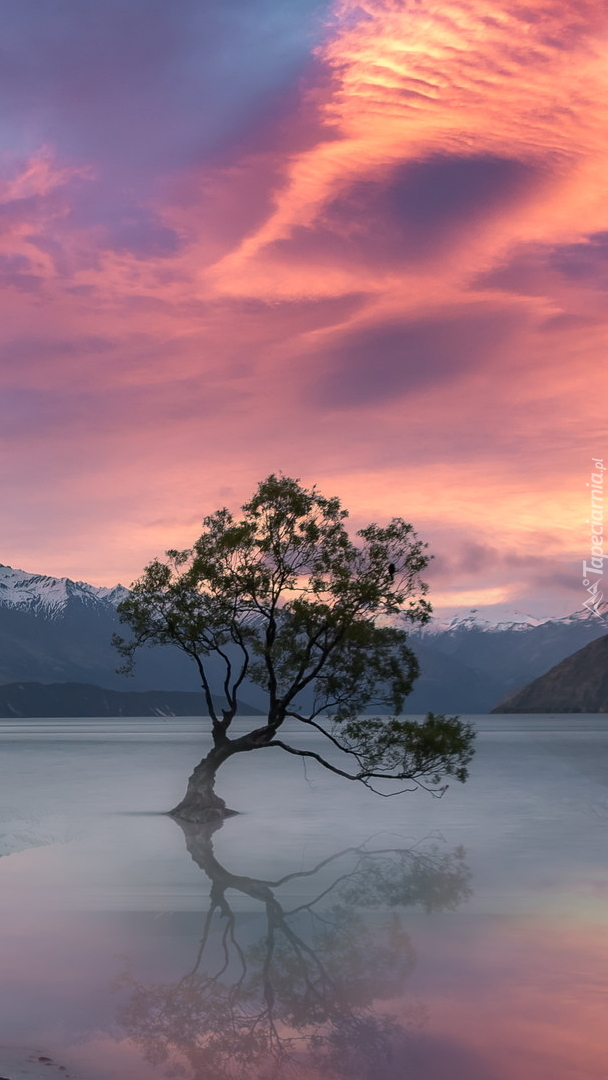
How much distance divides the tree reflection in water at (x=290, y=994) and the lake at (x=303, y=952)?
67 millimetres

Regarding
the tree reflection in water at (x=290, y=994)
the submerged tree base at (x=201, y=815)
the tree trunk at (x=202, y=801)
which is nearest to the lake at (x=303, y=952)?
the tree reflection in water at (x=290, y=994)

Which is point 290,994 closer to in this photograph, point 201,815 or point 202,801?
point 202,801

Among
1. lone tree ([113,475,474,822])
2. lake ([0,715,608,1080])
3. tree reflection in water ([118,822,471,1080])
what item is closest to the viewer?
tree reflection in water ([118,822,471,1080])

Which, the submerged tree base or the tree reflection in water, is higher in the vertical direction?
the tree reflection in water

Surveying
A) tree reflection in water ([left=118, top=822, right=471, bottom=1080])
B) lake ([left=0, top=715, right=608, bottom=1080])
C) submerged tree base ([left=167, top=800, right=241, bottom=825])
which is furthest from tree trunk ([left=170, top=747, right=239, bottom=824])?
tree reflection in water ([left=118, top=822, right=471, bottom=1080])

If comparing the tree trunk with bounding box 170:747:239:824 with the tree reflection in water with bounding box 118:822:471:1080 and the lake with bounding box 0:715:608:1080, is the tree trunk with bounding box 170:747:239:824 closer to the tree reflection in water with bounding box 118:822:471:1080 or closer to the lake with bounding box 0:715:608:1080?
the lake with bounding box 0:715:608:1080

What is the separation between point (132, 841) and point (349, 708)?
12493 millimetres

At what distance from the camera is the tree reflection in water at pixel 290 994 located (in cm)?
1856

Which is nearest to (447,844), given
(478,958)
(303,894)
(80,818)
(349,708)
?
(349,708)

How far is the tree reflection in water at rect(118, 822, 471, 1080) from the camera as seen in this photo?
18562 millimetres

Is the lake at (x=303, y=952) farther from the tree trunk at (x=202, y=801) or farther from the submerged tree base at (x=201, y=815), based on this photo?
the tree trunk at (x=202, y=801)

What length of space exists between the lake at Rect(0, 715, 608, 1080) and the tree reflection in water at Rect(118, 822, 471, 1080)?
2.6 inches

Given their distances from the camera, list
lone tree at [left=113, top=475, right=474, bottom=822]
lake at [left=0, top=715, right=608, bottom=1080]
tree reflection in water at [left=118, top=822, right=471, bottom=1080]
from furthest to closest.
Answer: lone tree at [left=113, top=475, right=474, bottom=822] → lake at [left=0, top=715, right=608, bottom=1080] → tree reflection in water at [left=118, top=822, right=471, bottom=1080]

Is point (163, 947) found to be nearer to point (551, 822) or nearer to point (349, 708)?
point (349, 708)
